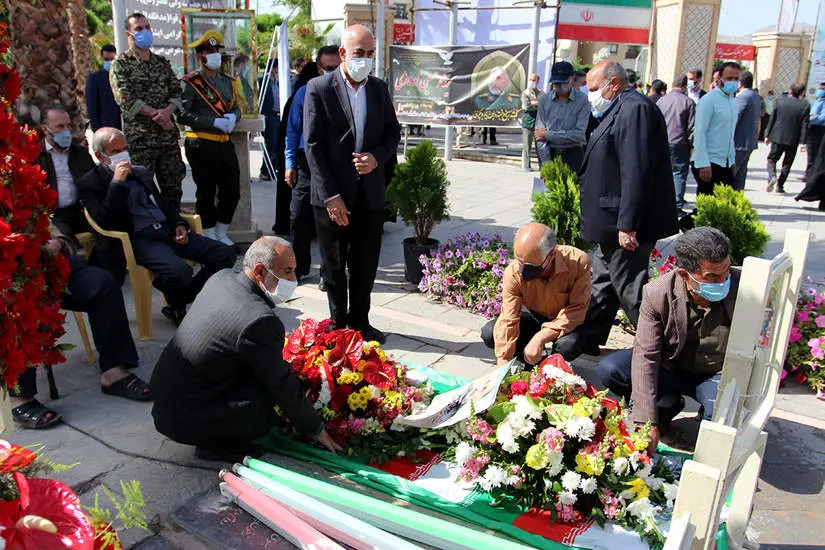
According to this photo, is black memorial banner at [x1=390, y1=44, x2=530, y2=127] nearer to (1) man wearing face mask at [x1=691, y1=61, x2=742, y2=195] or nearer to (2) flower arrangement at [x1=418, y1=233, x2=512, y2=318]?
(1) man wearing face mask at [x1=691, y1=61, x2=742, y2=195]

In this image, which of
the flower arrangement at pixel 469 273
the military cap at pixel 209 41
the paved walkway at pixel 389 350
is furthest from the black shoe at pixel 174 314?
the military cap at pixel 209 41

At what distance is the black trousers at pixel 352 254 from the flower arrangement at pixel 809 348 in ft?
9.07

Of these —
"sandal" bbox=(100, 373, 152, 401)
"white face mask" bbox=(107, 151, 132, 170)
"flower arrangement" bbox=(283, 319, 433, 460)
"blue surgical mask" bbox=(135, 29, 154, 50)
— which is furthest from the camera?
"blue surgical mask" bbox=(135, 29, 154, 50)

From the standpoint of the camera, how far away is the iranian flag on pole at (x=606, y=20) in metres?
17.9

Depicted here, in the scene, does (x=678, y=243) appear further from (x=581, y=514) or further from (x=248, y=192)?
(x=248, y=192)

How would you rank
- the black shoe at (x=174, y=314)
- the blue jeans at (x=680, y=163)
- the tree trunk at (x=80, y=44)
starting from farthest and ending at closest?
the tree trunk at (x=80, y=44)
the blue jeans at (x=680, y=163)
the black shoe at (x=174, y=314)

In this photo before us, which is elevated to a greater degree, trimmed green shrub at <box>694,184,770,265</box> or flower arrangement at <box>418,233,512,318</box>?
trimmed green shrub at <box>694,184,770,265</box>

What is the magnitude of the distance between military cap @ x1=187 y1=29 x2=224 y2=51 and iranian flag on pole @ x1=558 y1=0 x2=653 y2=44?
12895mm

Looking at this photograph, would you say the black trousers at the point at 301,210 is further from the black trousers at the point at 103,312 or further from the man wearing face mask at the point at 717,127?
the man wearing face mask at the point at 717,127

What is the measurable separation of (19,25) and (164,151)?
190 cm

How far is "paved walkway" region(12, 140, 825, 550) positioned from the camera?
119 inches

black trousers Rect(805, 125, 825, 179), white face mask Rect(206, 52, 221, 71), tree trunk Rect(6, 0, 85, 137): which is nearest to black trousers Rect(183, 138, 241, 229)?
white face mask Rect(206, 52, 221, 71)

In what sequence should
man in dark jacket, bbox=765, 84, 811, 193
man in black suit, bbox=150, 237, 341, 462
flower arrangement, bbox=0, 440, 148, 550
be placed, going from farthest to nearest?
man in dark jacket, bbox=765, 84, 811, 193 → man in black suit, bbox=150, 237, 341, 462 → flower arrangement, bbox=0, 440, 148, 550

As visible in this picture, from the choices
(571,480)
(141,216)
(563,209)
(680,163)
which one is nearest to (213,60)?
(141,216)
